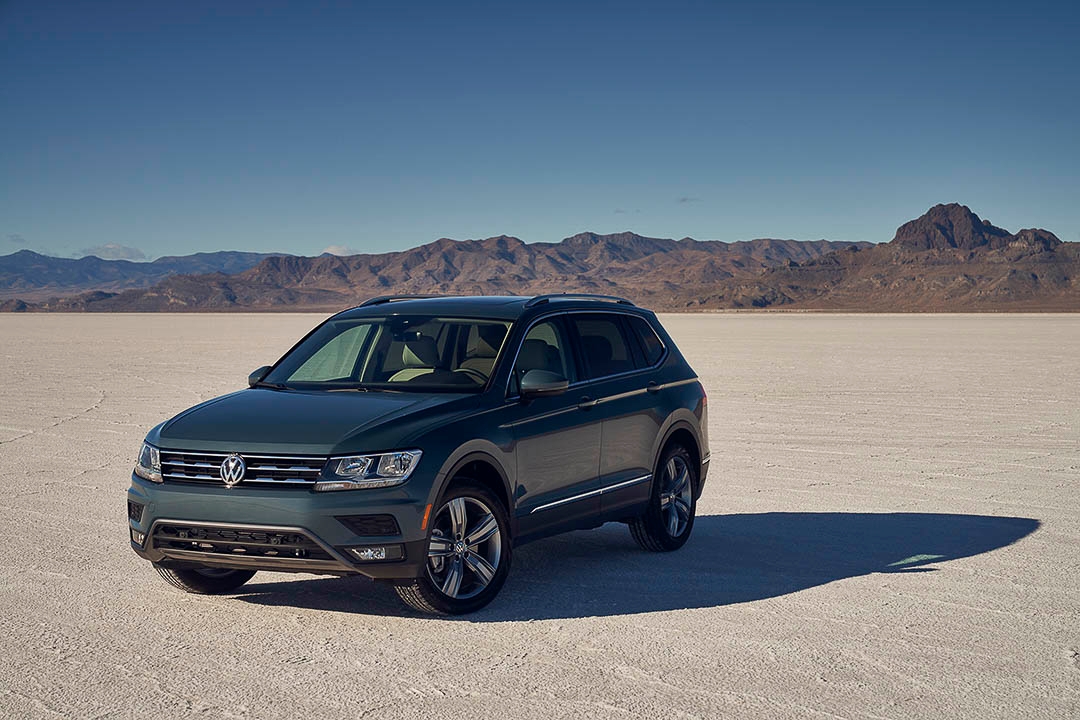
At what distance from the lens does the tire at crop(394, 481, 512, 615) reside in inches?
267

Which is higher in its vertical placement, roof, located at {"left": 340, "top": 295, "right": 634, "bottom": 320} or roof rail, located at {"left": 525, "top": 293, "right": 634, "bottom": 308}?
roof rail, located at {"left": 525, "top": 293, "right": 634, "bottom": 308}

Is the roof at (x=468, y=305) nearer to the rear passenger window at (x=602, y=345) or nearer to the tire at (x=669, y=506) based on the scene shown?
the rear passenger window at (x=602, y=345)

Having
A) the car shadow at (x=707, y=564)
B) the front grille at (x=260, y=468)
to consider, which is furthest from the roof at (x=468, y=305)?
the front grille at (x=260, y=468)

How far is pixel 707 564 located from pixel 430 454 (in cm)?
268

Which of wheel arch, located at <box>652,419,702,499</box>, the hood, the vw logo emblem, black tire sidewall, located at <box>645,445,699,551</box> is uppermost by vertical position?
the hood

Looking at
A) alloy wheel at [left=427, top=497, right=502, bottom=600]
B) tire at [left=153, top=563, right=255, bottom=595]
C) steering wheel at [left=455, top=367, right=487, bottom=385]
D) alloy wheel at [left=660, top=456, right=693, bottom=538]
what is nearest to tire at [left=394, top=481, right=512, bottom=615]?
alloy wheel at [left=427, top=497, right=502, bottom=600]

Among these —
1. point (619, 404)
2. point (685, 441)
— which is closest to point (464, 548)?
point (619, 404)

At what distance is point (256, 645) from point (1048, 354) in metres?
37.0

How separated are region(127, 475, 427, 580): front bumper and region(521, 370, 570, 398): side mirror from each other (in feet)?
3.69

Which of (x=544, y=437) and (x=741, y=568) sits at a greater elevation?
(x=544, y=437)

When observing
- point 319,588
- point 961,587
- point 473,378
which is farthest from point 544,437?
point 961,587

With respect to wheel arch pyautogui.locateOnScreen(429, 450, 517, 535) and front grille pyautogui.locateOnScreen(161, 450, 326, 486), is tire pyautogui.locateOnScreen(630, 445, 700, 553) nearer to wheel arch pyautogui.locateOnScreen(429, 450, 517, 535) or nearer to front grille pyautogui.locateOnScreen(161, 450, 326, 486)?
wheel arch pyautogui.locateOnScreen(429, 450, 517, 535)

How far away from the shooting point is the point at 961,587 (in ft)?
25.7

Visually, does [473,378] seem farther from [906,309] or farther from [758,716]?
[906,309]
